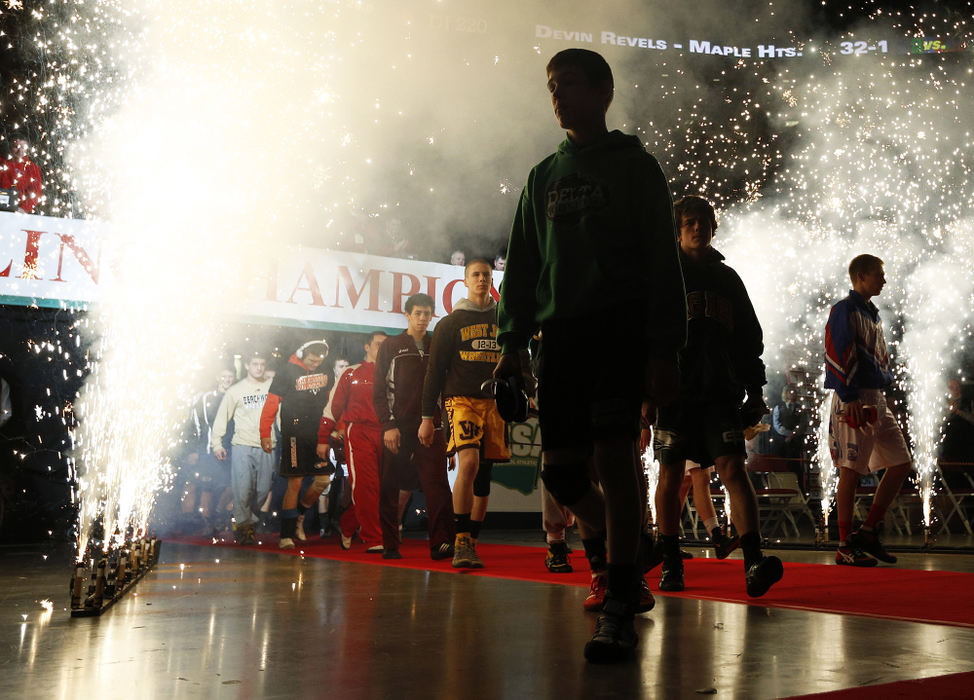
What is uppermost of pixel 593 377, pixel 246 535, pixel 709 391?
pixel 709 391

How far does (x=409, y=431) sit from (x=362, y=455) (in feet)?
2.78

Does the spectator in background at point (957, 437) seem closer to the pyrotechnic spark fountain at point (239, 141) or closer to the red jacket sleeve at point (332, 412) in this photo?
the pyrotechnic spark fountain at point (239, 141)

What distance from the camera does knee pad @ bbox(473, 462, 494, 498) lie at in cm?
539

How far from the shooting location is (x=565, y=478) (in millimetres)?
2582

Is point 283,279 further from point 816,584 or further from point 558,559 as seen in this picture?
point 816,584

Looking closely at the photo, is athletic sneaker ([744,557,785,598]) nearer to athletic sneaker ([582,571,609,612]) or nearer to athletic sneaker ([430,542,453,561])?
athletic sneaker ([582,571,609,612])

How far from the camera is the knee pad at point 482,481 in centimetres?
539

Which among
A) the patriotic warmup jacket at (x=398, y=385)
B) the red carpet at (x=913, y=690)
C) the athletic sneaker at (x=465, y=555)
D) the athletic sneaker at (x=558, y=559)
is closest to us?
the red carpet at (x=913, y=690)

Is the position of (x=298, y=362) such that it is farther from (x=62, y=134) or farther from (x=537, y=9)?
(x=537, y=9)

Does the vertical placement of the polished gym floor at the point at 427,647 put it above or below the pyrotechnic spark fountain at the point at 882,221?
below

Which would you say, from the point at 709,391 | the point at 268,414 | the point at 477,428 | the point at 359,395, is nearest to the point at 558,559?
the point at 477,428

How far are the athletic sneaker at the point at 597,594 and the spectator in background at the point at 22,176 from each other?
7408mm

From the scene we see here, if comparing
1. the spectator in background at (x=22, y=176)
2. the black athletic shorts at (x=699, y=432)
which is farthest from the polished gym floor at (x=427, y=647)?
the spectator in background at (x=22, y=176)

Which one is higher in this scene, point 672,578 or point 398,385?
point 398,385
